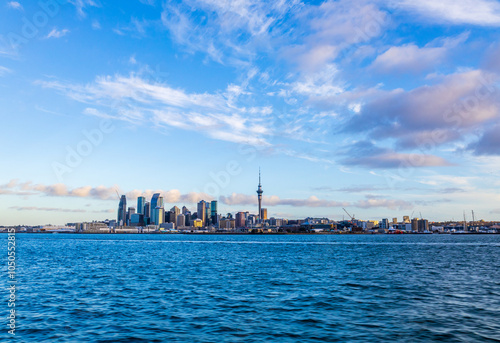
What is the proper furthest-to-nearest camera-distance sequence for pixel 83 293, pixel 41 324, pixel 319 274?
pixel 319 274 → pixel 83 293 → pixel 41 324

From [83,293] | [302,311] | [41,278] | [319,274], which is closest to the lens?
[302,311]

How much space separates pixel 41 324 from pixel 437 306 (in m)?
34.1

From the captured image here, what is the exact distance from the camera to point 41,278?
5622 centimetres

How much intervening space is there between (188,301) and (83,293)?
13.7 meters

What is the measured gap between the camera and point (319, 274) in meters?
60.1

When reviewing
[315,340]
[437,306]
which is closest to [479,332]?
[437,306]

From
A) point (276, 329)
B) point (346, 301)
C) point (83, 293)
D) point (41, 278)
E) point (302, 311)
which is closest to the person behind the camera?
point (276, 329)

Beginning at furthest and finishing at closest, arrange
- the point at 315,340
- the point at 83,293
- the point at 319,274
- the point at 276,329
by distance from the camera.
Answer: the point at 319,274 < the point at 83,293 < the point at 276,329 < the point at 315,340

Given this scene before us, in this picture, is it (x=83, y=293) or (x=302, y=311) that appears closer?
(x=302, y=311)

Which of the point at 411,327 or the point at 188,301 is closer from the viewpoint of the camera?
the point at 411,327

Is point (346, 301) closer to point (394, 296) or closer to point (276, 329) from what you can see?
point (394, 296)

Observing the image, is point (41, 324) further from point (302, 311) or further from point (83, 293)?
point (302, 311)

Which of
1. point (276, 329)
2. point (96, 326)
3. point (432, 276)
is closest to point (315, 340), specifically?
point (276, 329)

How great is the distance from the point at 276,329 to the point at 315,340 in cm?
351
